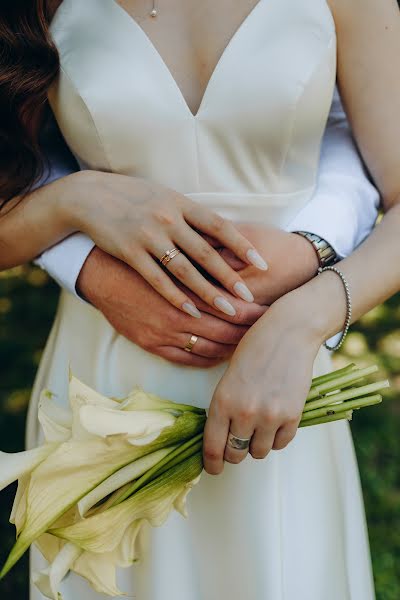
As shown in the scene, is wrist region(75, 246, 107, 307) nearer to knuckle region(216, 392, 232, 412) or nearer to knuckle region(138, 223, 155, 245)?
knuckle region(138, 223, 155, 245)

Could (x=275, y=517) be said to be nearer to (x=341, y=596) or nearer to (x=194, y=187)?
(x=341, y=596)

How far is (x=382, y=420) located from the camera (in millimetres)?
3842

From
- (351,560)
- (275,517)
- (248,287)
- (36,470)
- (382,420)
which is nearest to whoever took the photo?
(36,470)

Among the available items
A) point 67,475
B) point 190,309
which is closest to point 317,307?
point 190,309

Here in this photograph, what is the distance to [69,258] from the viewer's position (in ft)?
5.35

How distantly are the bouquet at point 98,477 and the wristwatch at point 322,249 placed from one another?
0.33 m

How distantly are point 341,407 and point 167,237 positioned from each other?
470 millimetres

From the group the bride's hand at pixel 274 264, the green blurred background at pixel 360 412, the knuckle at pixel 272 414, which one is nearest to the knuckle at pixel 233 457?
the knuckle at pixel 272 414

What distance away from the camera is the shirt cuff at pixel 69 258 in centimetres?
161

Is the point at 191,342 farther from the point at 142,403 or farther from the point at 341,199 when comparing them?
the point at 341,199

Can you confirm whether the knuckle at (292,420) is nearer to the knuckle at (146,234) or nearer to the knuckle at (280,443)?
the knuckle at (280,443)

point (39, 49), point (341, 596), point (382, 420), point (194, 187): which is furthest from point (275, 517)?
point (382, 420)

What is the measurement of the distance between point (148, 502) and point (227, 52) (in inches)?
36.7

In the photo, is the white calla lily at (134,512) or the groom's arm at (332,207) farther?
the groom's arm at (332,207)
